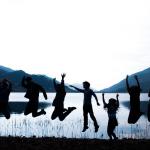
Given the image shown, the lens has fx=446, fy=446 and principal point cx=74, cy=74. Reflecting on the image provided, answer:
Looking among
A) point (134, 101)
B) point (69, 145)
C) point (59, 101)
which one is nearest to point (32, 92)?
point (59, 101)

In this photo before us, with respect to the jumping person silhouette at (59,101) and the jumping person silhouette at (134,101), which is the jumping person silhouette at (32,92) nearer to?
the jumping person silhouette at (59,101)

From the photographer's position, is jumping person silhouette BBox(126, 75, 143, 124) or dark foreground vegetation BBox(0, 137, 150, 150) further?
jumping person silhouette BBox(126, 75, 143, 124)

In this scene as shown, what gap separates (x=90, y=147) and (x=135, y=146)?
1.89 m

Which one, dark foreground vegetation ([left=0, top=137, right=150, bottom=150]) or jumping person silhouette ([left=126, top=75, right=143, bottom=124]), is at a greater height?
jumping person silhouette ([left=126, top=75, right=143, bottom=124])

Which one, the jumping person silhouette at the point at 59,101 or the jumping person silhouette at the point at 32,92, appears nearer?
the jumping person silhouette at the point at 32,92

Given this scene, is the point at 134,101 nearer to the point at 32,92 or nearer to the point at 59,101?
the point at 59,101

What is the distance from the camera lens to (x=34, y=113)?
848 inches

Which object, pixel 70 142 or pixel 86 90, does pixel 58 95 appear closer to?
pixel 86 90

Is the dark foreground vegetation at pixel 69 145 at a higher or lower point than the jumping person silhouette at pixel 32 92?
lower

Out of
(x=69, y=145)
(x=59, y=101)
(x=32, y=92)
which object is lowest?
(x=69, y=145)

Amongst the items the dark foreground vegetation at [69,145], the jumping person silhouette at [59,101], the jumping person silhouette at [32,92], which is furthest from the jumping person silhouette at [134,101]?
the jumping person silhouette at [32,92]

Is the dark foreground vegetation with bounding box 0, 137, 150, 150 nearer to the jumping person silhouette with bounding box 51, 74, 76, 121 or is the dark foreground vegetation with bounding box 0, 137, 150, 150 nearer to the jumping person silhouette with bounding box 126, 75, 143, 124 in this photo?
the jumping person silhouette with bounding box 126, 75, 143, 124

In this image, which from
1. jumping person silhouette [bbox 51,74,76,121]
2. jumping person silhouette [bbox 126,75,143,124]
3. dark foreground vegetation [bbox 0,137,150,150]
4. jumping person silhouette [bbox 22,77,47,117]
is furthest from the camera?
jumping person silhouette [bbox 51,74,76,121]

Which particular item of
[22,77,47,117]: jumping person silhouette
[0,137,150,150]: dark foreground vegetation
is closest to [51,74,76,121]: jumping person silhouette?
[22,77,47,117]: jumping person silhouette
